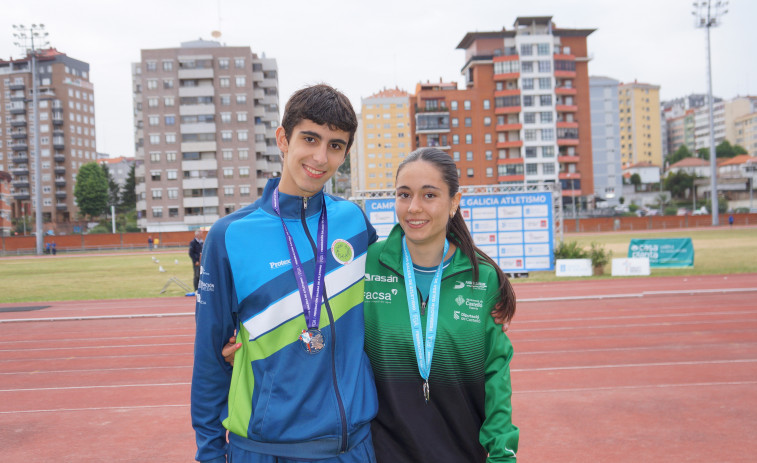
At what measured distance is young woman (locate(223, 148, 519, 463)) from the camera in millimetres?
2236

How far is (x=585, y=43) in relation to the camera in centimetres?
7100

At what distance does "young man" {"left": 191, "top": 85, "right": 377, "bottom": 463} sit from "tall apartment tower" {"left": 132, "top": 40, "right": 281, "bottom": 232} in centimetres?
6490

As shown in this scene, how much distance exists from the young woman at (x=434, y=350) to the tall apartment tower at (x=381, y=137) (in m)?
104

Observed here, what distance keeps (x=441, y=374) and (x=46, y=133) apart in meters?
106

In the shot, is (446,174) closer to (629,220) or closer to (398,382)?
(398,382)

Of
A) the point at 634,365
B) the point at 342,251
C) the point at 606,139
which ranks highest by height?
the point at 606,139

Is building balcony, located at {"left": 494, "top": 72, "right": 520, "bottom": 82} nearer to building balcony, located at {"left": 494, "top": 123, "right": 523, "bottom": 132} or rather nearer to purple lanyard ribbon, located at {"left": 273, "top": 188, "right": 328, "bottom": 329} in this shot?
building balcony, located at {"left": 494, "top": 123, "right": 523, "bottom": 132}

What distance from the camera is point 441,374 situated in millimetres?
2256

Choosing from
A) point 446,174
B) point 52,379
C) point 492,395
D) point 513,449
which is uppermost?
point 446,174

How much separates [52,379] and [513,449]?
7406 mm

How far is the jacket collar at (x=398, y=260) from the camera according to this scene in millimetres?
2287

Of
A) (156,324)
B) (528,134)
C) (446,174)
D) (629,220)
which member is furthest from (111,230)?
(446,174)

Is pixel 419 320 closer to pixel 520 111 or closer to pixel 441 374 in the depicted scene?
pixel 441 374

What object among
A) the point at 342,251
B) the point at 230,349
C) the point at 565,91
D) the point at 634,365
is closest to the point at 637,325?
the point at 634,365
